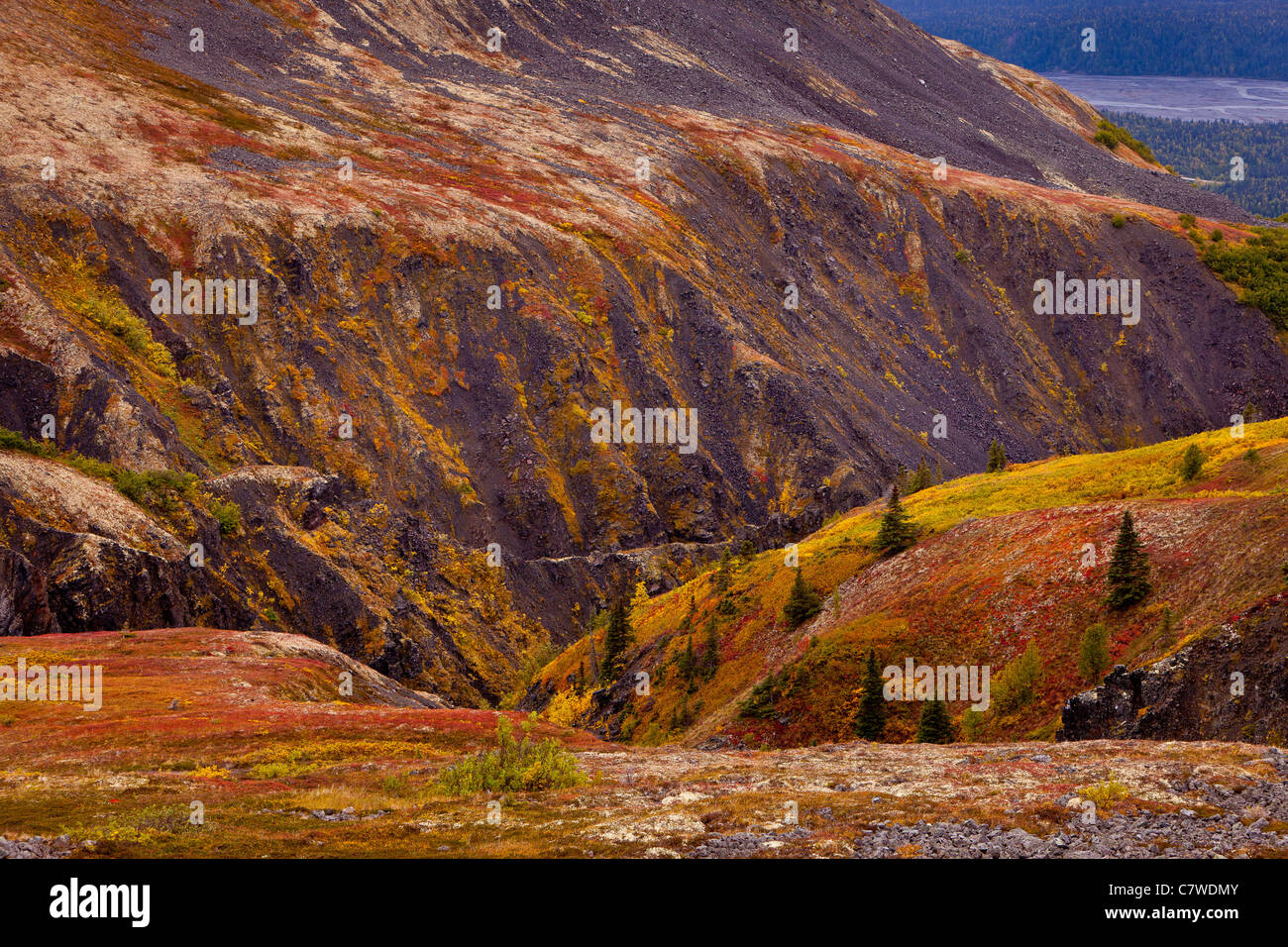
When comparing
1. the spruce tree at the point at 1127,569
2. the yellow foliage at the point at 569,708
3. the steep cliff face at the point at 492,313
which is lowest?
the yellow foliage at the point at 569,708

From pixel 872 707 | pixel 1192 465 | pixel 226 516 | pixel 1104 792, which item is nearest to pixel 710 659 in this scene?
pixel 872 707

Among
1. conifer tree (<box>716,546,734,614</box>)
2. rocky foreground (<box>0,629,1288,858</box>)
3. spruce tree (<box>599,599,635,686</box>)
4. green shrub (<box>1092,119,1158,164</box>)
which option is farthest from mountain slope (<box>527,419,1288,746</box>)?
green shrub (<box>1092,119,1158,164</box>)

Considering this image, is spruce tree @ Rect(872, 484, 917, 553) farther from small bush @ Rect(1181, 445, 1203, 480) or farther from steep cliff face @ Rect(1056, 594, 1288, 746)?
steep cliff face @ Rect(1056, 594, 1288, 746)

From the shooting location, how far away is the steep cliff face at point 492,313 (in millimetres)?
61156

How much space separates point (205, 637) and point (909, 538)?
29.0 meters

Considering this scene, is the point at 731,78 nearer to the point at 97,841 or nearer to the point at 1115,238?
the point at 1115,238

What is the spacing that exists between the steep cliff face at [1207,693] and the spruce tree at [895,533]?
1711 centimetres

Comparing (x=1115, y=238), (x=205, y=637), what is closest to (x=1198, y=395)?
(x=1115, y=238)

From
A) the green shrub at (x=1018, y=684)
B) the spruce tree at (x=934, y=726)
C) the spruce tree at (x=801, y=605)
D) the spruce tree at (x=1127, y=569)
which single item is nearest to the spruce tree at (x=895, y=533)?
the spruce tree at (x=801, y=605)

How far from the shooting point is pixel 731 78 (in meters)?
133

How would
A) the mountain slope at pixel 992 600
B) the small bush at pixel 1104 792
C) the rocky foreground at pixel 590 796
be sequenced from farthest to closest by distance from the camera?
the mountain slope at pixel 992 600 < the small bush at pixel 1104 792 < the rocky foreground at pixel 590 796

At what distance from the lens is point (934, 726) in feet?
105

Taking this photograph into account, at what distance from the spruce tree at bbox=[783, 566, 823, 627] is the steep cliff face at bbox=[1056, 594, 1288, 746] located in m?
16.2

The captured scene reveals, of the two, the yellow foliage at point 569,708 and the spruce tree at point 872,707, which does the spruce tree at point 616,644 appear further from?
the spruce tree at point 872,707
